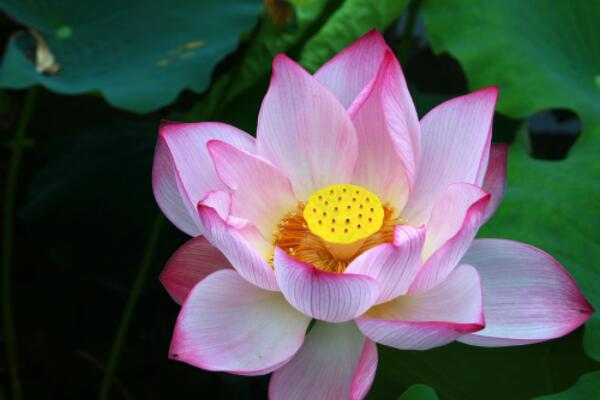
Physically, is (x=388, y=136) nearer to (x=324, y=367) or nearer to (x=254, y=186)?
(x=254, y=186)

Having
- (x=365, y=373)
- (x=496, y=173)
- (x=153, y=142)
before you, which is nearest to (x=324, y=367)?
(x=365, y=373)

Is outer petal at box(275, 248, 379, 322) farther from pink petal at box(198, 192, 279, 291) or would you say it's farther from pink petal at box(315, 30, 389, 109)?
pink petal at box(315, 30, 389, 109)

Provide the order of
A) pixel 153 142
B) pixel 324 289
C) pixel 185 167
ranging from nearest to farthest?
pixel 324 289 → pixel 185 167 → pixel 153 142

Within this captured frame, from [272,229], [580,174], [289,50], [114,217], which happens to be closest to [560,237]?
[580,174]

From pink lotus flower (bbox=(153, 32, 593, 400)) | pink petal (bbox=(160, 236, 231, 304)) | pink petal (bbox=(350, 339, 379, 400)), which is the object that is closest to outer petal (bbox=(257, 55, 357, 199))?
pink lotus flower (bbox=(153, 32, 593, 400))

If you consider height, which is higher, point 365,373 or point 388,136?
point 388,136

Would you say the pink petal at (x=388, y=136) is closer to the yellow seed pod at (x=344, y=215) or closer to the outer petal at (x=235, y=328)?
the yellow seed pod at (x=344, y=215)
